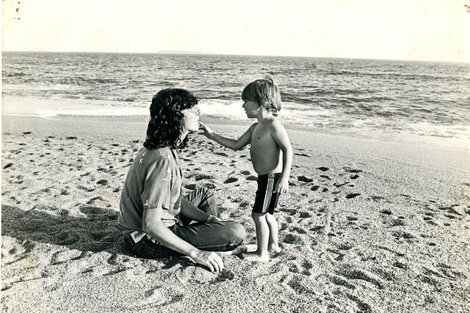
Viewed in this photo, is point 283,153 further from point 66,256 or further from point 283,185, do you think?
point 66,256

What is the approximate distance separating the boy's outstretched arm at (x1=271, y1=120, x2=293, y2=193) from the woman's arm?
603mm

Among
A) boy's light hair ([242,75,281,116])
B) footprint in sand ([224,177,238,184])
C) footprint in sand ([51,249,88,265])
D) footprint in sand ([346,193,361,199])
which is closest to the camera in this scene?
footprint in sand ([51,249,88,265])

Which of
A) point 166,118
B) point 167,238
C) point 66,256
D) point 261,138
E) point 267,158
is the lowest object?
point 66,256

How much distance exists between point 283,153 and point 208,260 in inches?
32.2

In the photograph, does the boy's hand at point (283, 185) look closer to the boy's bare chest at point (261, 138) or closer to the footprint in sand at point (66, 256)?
the boy's bare chest at point (261, 138)

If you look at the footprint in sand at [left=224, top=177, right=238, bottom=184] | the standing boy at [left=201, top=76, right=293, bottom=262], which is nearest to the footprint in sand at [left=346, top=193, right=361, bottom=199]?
the footprint in sand at [left=224, top=177, right=238, bottom=184]

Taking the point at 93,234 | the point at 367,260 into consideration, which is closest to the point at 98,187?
the point at 93,234

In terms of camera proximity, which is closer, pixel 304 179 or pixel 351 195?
pixel 351 195

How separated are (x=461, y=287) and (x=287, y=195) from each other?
5.70ft

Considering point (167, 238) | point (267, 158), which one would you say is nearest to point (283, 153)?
point (267, 158)

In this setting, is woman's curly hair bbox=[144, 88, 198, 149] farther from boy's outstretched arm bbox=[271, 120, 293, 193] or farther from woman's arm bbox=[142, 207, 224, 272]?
boy's outstretched arm bbox=[271, 120, 293, 193]

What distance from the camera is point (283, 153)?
2.60 m

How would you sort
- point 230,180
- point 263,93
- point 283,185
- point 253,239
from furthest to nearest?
point 230,180 < point 253,239 < point 263,93 < point 283,185

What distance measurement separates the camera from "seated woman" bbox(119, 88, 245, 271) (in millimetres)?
2211
